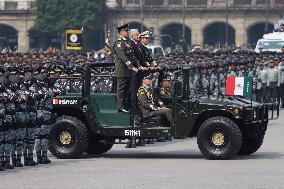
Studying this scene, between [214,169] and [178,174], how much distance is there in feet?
3.33

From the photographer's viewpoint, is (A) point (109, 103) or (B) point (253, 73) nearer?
(A) point (109, 103)

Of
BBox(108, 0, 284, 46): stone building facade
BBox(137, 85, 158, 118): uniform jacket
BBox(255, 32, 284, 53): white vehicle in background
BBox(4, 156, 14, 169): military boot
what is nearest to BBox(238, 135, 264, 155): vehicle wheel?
BBox(137, 85, 158, 118): uniform jacket

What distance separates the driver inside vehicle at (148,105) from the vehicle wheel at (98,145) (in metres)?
0.99

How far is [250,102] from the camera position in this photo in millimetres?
24453

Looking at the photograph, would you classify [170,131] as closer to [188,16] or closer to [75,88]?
[75,88]

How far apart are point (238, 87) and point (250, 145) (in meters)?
1.09

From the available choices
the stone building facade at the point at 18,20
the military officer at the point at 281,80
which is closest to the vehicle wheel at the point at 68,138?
the military officer at the point at 281,80

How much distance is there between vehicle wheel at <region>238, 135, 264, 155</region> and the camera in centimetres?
2433

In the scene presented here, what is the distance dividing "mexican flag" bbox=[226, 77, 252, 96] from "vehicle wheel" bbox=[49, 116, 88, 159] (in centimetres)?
269

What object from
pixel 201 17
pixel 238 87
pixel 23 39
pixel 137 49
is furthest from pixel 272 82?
pixel 23 39

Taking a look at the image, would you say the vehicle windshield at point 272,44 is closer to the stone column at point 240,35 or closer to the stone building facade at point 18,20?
the stone column at point 240,35

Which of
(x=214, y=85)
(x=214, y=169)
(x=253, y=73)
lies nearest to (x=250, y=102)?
(x=214, y=85)

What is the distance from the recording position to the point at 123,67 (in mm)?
24094

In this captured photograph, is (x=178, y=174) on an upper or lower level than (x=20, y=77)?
lower
